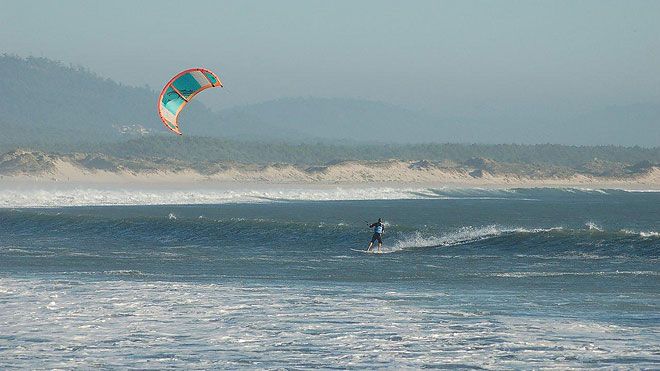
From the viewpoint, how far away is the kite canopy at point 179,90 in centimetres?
2909

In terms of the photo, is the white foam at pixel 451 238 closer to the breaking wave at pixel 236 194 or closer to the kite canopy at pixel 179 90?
the kite canopy at pixel 179 90

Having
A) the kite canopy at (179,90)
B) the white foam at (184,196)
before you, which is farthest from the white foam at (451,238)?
A: the white foam at (184,196)

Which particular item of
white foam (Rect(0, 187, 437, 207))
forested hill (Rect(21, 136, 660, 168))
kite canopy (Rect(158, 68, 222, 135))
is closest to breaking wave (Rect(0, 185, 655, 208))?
white foam (Rect(0, 187, 437, 207))

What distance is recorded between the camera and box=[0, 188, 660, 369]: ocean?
12.9 metres

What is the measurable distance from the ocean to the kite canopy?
3.43 m

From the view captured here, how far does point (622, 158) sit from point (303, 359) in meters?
167

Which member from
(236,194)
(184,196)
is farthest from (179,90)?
(236,194)

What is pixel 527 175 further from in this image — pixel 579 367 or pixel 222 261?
pixel 579 367

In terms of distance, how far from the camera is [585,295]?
18.2 meters

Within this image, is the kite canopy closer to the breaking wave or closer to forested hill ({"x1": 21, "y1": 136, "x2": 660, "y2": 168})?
the breaking wave

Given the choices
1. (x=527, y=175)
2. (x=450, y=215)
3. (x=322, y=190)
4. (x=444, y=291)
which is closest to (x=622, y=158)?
(x=527, y=175)

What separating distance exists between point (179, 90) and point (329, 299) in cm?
1411

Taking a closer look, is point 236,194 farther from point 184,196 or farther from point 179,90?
point 179,90

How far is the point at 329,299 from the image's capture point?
17.5 meters
